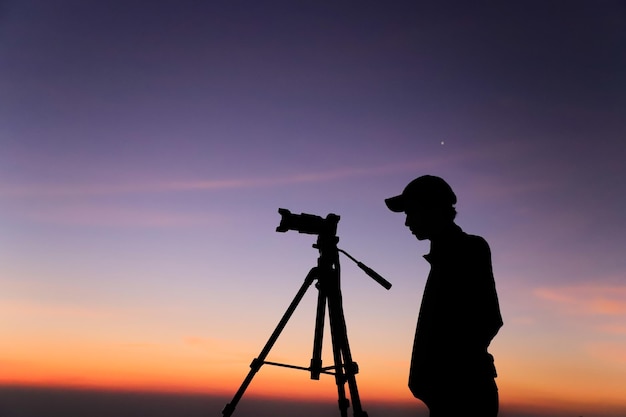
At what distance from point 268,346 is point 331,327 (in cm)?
79

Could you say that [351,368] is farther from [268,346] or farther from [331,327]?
[268,346]

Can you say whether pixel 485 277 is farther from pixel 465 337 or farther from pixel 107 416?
pixel 107 416

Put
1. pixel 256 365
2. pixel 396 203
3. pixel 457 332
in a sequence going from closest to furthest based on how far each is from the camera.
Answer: pixel 457 332 < pixel 396 203 < pixel 256 365

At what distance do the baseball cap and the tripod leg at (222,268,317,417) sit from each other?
2300 mm

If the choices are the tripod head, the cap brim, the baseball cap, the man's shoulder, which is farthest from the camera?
the man's shoulder

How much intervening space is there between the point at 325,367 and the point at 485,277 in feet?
9.26

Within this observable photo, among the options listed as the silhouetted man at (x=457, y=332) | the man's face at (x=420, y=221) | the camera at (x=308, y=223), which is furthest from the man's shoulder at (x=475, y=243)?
the camera at (x=308, y=223)

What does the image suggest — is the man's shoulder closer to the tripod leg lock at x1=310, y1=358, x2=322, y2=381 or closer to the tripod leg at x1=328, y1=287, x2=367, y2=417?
the tripod leg at x1=328, y1=287, x2=367, y2=417

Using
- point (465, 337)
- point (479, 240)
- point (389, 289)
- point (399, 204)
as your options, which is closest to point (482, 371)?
point (465, 337)

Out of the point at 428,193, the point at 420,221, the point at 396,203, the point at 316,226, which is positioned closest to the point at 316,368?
the point at 316,226

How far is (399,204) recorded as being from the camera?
3674 millimetres

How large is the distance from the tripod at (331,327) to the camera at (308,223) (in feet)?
0.21

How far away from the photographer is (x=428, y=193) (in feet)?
11.3

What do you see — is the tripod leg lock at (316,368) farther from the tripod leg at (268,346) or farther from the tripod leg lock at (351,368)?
the tripod leg at (268,346)
